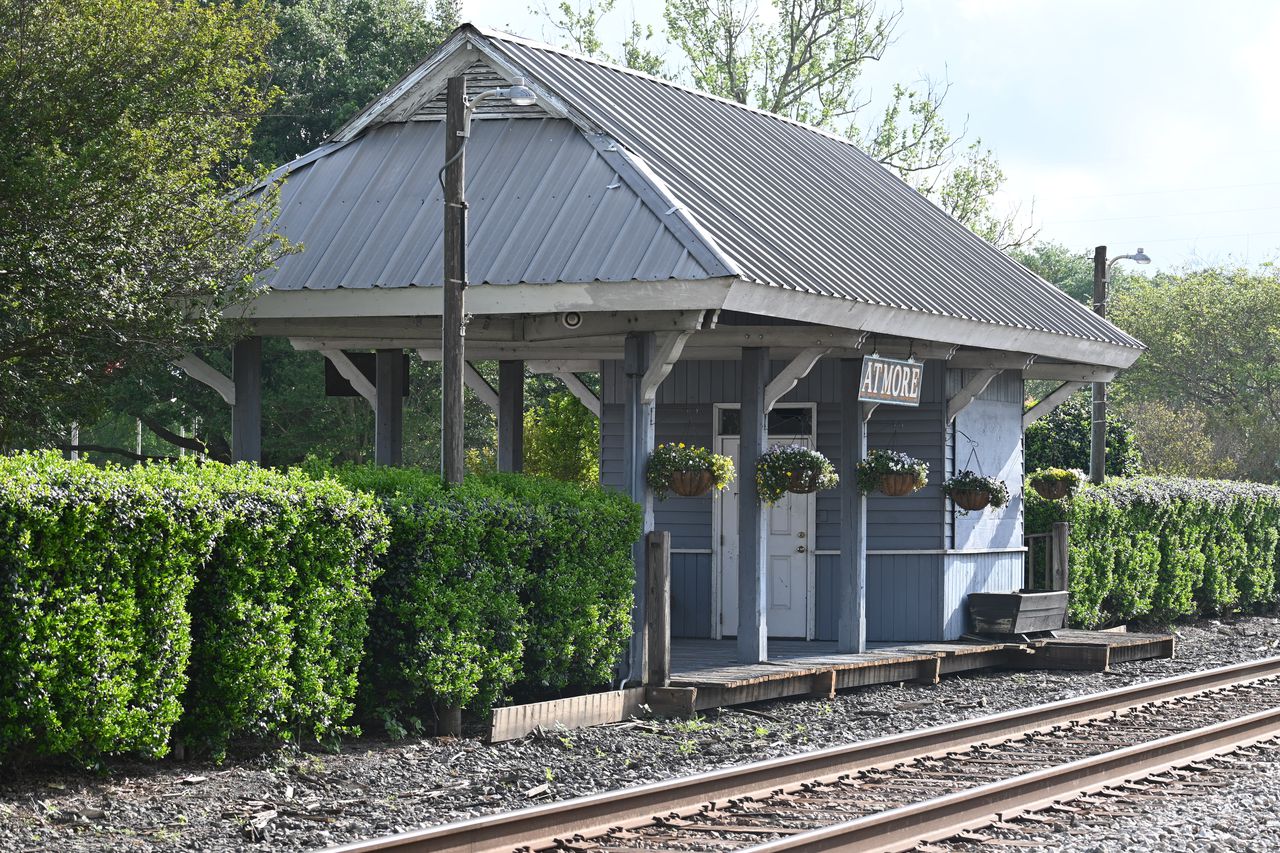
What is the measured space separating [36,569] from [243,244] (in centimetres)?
674

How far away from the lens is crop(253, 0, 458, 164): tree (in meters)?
29.0

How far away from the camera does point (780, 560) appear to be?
1711 centimetres

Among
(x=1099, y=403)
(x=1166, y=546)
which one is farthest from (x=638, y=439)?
(x=1099, y=403)

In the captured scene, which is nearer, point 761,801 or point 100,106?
point 761,801

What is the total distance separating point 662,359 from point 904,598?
5593mm

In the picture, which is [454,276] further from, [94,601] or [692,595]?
[692,595]

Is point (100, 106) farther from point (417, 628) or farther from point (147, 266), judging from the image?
point (417, 628)

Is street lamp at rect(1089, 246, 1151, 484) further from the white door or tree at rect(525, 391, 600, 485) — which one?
the white door

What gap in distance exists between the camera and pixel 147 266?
1445cm

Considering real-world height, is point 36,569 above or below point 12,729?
above

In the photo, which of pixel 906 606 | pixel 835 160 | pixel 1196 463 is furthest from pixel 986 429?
pixel 1196 463

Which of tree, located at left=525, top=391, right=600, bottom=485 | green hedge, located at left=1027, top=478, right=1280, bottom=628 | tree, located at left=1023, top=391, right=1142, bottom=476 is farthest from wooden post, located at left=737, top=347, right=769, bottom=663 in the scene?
tree, located at left=1023, top=391, right=1142, bottom=476

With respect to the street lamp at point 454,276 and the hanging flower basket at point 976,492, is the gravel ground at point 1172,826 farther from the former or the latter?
the hanging flower basket at point 976,492

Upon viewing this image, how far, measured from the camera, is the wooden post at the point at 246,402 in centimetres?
1467
